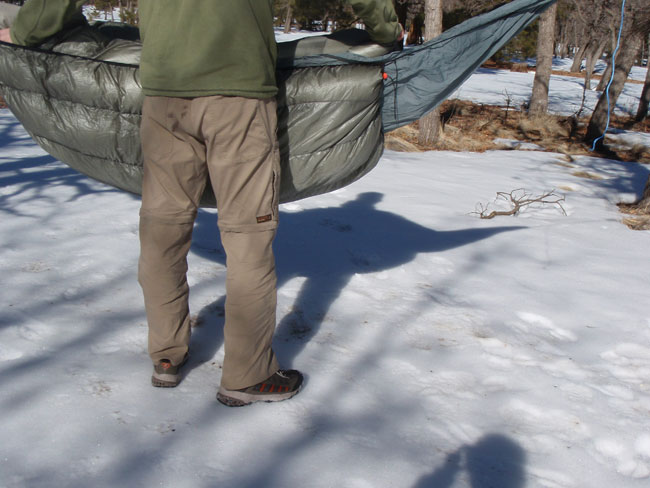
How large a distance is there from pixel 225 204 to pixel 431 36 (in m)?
7.19

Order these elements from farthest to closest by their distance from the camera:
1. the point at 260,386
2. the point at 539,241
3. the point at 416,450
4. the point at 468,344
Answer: the point at 539,241, the point at 468,344, the point at 260,386, the point at 416,450

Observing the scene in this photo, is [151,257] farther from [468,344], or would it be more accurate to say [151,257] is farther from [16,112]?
[468,344]

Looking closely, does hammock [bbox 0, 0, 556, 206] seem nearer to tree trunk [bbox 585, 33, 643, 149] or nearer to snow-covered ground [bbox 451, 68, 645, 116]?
tree trunk [bbox 585, 33, 643, 149]

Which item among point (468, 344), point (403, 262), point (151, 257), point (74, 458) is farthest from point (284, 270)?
point (74, 458)

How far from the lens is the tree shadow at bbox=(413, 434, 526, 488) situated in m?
1.80

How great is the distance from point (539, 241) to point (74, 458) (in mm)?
3577

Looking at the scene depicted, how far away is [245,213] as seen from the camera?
1935mm

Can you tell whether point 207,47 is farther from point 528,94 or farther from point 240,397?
point 528,94

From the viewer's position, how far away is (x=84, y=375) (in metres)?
2.11

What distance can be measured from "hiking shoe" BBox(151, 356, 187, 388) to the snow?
0.11 feet

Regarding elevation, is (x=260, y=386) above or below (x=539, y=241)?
→ above

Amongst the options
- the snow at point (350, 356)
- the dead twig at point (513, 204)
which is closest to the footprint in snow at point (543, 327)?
the snow at point (350, 356)

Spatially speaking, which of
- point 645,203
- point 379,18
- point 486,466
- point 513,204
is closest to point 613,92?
point 645,203

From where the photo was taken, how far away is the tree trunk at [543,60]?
416 inches
